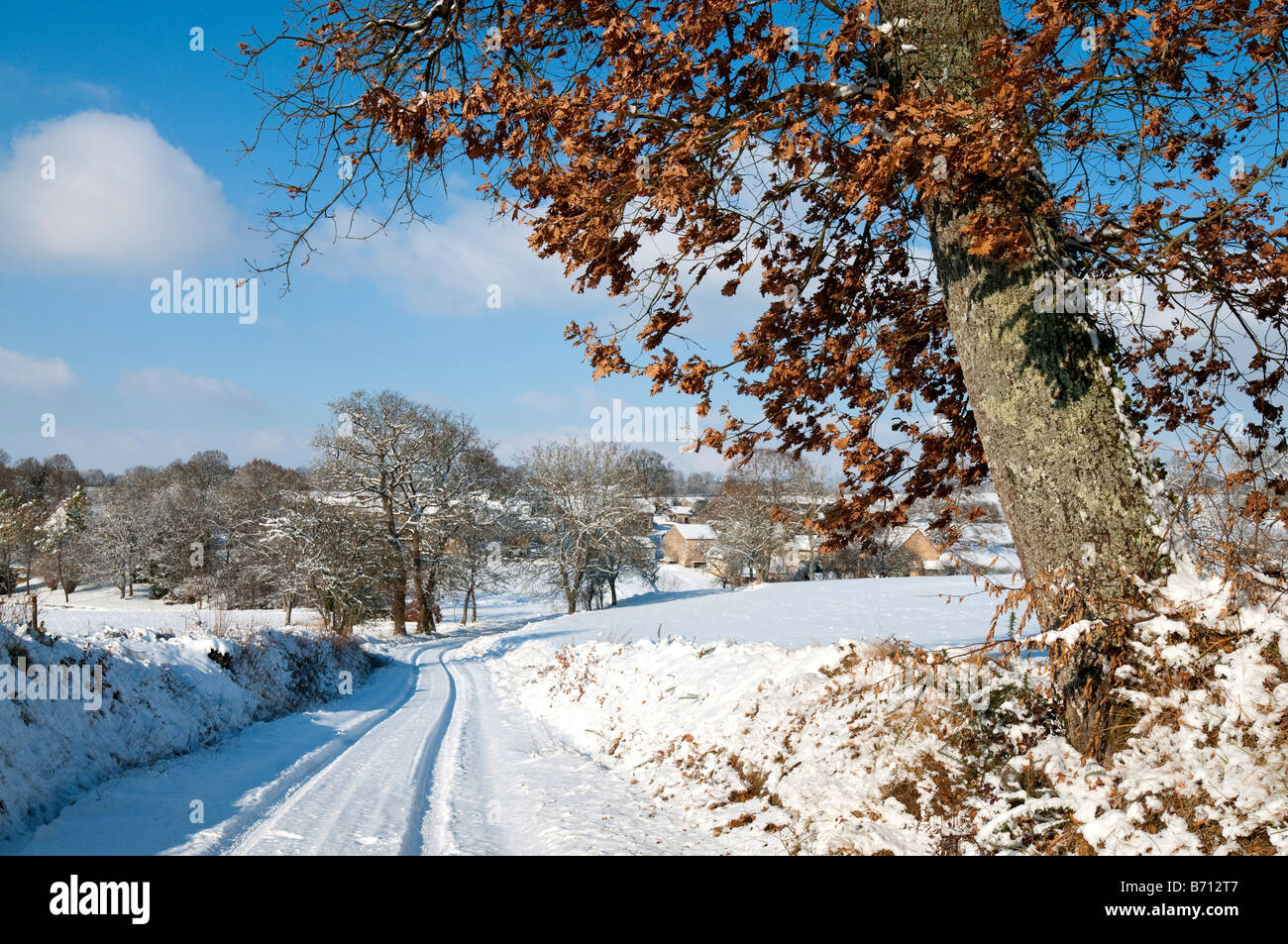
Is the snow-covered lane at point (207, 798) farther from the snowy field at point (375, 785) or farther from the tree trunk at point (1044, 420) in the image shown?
the tree trunk at point (1044, 420)

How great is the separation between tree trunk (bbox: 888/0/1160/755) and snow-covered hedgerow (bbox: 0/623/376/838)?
7406 mm

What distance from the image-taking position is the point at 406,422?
31.8 m

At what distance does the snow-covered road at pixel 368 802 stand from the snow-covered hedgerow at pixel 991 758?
2.63 feet

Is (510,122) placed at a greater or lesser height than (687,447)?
greater

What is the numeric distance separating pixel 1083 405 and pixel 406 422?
105 feet

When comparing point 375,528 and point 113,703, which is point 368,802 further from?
point 375,528

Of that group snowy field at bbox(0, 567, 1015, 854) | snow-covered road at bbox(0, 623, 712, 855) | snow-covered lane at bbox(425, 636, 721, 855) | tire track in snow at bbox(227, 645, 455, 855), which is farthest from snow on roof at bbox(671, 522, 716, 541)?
tire track in snow at bbox(227, 645, 455, 855)

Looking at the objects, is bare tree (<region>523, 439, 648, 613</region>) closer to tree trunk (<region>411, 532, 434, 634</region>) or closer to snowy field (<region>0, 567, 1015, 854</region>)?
tree trunk (<region>411, 532, 434, 634</region>)

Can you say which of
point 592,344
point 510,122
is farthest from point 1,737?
point 510,122

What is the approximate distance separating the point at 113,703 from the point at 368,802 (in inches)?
148

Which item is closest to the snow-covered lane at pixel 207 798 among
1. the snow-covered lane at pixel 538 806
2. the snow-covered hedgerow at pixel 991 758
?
the snow-covered lane at pixel 538 806

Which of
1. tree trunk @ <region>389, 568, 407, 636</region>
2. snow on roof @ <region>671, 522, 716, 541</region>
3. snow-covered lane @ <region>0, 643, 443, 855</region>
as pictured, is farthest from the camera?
snow on roof @ <region>671, 522, 716, 541</region>

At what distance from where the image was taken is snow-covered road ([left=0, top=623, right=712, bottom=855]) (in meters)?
4.48
